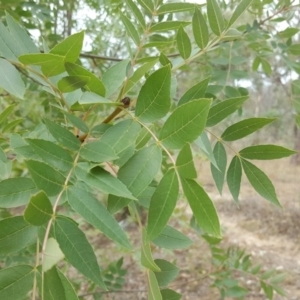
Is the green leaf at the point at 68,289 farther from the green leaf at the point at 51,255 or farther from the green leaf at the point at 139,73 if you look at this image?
the green leaf at the point at 139,73

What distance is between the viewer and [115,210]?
0.40 m

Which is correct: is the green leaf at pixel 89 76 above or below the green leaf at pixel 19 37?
below

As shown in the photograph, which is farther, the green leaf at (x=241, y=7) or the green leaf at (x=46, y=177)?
the green leaf at (x=241, y=7)

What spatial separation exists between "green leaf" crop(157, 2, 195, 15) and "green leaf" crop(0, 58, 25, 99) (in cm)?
22

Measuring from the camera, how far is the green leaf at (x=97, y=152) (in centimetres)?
39

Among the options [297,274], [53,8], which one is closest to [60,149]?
[53,8]

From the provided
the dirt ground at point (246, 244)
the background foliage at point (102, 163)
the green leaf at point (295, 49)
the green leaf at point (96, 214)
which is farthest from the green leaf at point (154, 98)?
the dirt ground at point (246, 244)

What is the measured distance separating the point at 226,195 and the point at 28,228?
4488 millimetres

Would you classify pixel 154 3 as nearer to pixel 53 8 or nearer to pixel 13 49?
pixel 13 49

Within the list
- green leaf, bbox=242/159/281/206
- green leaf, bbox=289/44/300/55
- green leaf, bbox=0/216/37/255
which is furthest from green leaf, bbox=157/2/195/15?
green leaf, bbox=289/44/300/55

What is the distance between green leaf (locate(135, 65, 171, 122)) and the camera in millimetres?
389

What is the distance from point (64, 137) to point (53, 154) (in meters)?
0.03

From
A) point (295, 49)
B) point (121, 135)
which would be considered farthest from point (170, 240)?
point (295, 49)

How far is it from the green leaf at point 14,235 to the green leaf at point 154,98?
0.15 metres
